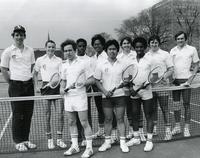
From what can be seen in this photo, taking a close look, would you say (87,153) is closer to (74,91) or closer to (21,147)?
(74,91)

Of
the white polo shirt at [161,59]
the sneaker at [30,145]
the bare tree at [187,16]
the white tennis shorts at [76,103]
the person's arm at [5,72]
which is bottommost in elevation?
the sneaker at [30,145]

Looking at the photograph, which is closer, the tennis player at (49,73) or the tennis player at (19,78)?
the tennis player at (19,78)

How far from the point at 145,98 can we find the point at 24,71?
97.2 inches

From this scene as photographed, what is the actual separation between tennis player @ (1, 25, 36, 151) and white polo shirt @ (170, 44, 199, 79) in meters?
3.08

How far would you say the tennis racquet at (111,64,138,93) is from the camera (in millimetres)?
4582

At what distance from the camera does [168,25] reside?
5000cm

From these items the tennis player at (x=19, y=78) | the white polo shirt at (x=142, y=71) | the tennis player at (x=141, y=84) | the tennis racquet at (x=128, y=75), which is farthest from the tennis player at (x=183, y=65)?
the tennis player at (x=19, y=78)

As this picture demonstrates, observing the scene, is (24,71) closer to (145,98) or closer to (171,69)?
(145,98)

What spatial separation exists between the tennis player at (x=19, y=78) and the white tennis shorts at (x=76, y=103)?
1076mm

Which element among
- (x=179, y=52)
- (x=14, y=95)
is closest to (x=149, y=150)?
(x=179, y=52)

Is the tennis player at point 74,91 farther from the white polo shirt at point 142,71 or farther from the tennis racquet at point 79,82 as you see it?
the white polo shirt at point 142,71

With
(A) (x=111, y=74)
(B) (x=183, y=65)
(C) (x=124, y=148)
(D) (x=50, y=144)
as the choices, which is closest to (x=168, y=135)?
(C) (x=124, y=148)

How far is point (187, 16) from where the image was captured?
46625mm

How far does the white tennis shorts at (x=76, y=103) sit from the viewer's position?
4523mm
